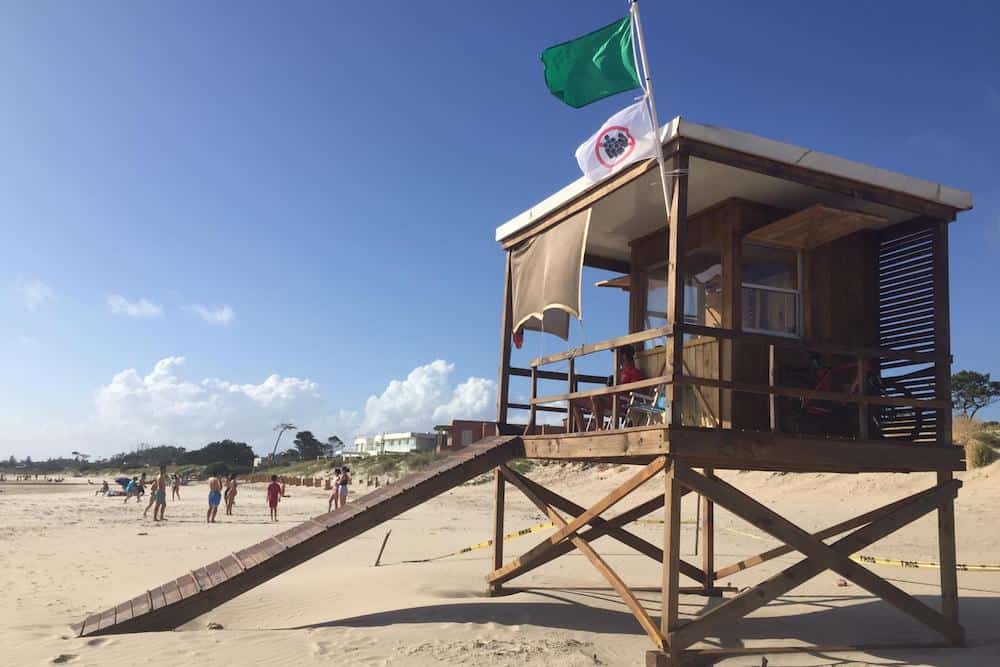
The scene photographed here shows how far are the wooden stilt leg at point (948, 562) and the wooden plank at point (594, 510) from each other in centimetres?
335

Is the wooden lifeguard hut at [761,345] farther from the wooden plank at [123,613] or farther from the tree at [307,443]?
the tree at [307,443]

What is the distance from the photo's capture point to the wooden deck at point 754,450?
8.01 metres

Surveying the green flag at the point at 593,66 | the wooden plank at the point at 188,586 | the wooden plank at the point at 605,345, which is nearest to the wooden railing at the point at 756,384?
the wooden plank at the point at 605,345

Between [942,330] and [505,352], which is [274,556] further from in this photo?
[942,330]

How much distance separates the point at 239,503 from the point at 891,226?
3608cm

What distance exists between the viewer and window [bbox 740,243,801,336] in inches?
390

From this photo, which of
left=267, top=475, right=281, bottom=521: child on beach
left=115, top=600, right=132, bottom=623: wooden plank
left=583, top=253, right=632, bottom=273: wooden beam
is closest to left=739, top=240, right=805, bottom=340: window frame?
left=583, top=253, right=632, bottom=273: wooden beam

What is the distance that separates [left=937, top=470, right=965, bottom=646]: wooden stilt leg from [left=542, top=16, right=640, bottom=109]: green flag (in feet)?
18.9

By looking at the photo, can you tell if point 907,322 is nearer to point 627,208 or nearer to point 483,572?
point 627,208

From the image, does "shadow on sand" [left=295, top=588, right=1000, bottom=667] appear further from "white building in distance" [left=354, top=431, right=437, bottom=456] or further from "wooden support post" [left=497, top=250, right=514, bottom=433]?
"white building in distance" [left=354, top=431, right=437, bottom=456]

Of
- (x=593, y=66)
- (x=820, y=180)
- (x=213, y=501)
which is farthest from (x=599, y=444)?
(x=213, y=501)

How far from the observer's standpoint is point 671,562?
7703mm

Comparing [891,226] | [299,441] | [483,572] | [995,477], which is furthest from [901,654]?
[299,441]

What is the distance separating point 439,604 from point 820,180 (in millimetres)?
6756
